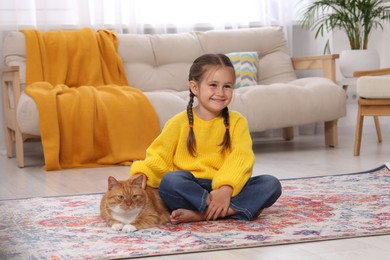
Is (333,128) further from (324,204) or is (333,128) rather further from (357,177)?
(324,204)

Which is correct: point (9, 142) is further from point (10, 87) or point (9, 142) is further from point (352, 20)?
point (352, 20)

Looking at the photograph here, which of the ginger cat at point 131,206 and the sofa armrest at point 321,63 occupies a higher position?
the sofa armrest at point 321,63

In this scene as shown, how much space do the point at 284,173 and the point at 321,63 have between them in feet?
5.48

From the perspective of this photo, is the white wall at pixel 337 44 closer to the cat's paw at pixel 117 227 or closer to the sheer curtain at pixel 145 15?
the sheer curtain at pixel 145 15

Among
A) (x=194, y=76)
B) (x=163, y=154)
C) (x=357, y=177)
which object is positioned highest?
(x=194, y=76)

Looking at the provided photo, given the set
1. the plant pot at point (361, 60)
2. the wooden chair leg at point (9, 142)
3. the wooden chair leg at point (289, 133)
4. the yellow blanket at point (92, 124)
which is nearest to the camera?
the yellow blanket at point (92, 124)

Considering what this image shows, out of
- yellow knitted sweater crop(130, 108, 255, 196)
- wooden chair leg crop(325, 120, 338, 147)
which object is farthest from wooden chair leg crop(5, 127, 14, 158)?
yellow knitted sweater crop(130, 108, 255, 196)

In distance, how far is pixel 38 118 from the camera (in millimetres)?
4328

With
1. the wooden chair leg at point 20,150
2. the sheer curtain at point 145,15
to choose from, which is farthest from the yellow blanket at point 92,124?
the sheer curtain at point 145,15

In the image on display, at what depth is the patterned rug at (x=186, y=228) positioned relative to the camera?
2156 mm

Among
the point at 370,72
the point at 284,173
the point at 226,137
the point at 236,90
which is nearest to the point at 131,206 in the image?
Answer: the point at 226,137

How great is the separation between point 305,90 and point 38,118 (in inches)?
66.4

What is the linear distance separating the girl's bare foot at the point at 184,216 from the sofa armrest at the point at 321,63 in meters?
2.88

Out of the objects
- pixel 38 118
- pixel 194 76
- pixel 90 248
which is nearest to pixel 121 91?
pixel 38 118
